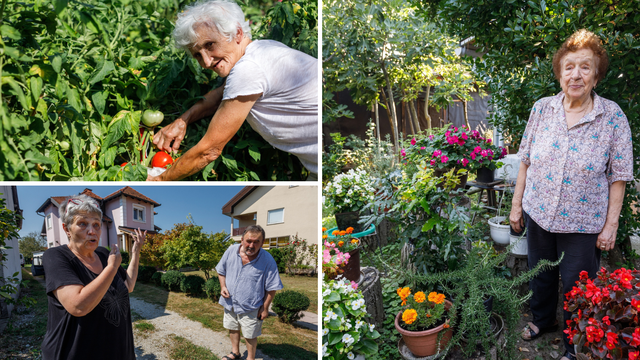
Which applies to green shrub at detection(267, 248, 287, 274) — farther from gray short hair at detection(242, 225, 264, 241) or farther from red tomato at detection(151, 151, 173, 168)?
red tomato at detection(151, 151, 173, 168)

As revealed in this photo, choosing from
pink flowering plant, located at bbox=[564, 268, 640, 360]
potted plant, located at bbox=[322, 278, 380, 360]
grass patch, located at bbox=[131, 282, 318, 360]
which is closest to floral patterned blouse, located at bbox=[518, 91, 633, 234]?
pink flowering plant, located at bbox=[564, 268, 640, 360]

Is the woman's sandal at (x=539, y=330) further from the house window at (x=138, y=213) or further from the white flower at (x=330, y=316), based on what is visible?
the house window at (x=138, y=213)

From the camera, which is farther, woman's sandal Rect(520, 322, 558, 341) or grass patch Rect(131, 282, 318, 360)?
woman's sandal Rect(520, 322, 558, 341)

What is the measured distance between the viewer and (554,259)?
2.16 meters

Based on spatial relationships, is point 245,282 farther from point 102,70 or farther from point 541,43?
point 541,43

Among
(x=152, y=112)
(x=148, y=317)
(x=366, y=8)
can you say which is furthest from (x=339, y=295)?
(x=366, y=8)

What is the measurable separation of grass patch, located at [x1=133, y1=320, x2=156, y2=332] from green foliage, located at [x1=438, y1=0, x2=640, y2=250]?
7.88 ft

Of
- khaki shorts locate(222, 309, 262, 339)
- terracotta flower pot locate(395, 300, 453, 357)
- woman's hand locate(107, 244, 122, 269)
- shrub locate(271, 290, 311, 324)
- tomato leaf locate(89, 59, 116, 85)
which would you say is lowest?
terracotta flower pot locate(395, 300, 453, 357)

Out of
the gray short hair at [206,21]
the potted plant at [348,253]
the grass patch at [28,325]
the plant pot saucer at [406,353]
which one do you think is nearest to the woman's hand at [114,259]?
the grass patch at [28,325]

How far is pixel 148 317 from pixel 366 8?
372 centimetres

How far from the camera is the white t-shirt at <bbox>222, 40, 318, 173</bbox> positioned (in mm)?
1619

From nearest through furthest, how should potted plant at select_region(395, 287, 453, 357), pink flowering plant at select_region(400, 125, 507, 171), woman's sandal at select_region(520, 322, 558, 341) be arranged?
potted plant at select_region(395, 287, 453, 357), woman's sandal at select_region(520, 322, 558, 341), pink flowering plant at select_region(400, 125, 507, 171)

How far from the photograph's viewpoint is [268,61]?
1.66 m

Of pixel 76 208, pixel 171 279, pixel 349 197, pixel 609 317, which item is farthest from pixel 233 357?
pixel 349 197
